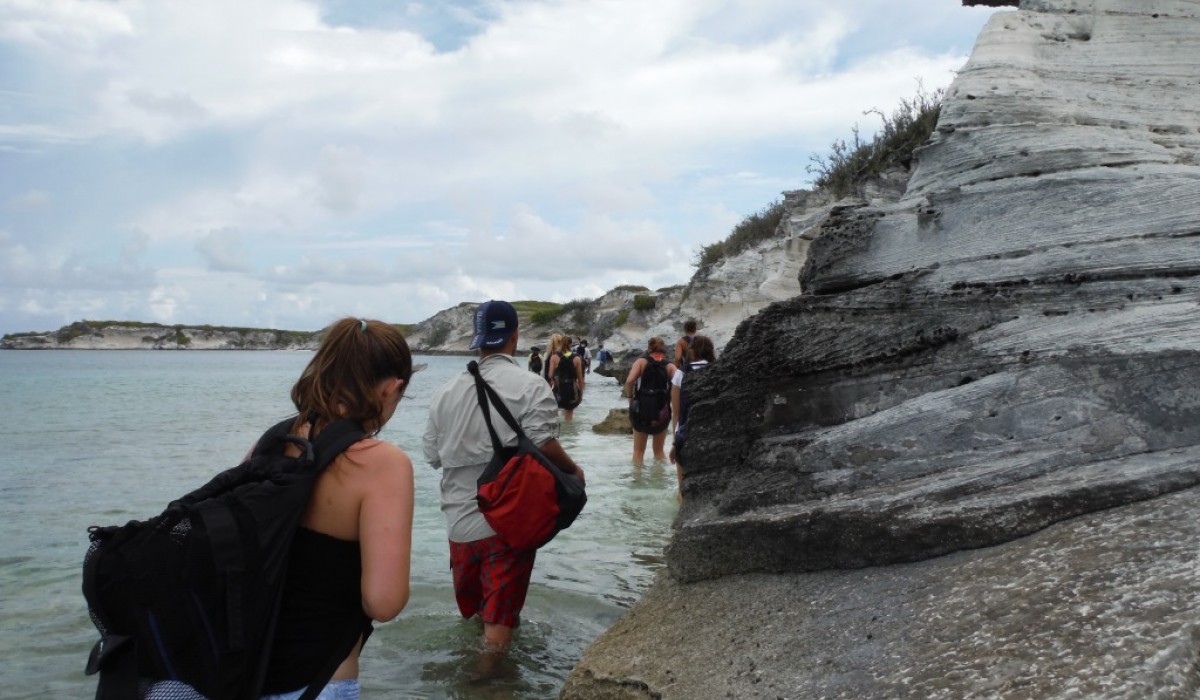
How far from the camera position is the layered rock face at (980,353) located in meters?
3.94

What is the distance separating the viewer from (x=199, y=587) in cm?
230

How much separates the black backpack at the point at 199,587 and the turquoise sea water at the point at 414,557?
3.08 m

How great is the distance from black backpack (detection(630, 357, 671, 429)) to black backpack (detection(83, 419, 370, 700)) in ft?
31.2

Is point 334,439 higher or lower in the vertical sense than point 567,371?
higher

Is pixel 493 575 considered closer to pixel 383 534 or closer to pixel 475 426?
pixel 475 426

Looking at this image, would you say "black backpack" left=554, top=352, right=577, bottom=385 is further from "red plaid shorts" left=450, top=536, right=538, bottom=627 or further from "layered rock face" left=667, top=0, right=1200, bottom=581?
"red plaid shorts" left=450, top=536, right=538, bottom=627

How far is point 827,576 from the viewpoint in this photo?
166 inches

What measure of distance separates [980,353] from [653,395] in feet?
25.1

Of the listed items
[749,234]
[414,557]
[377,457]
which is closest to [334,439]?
[377,457]

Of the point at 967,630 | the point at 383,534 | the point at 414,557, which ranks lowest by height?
the point at 414,557

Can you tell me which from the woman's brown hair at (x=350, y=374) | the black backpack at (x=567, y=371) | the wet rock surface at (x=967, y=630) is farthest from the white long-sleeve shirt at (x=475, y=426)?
the black backpack at (x=567, y=371)

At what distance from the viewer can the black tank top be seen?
2.53 metres

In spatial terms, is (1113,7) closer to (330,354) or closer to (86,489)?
(330,354)

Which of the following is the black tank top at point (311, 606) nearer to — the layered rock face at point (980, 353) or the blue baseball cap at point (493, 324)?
the layered rock face at point (980, 353)
